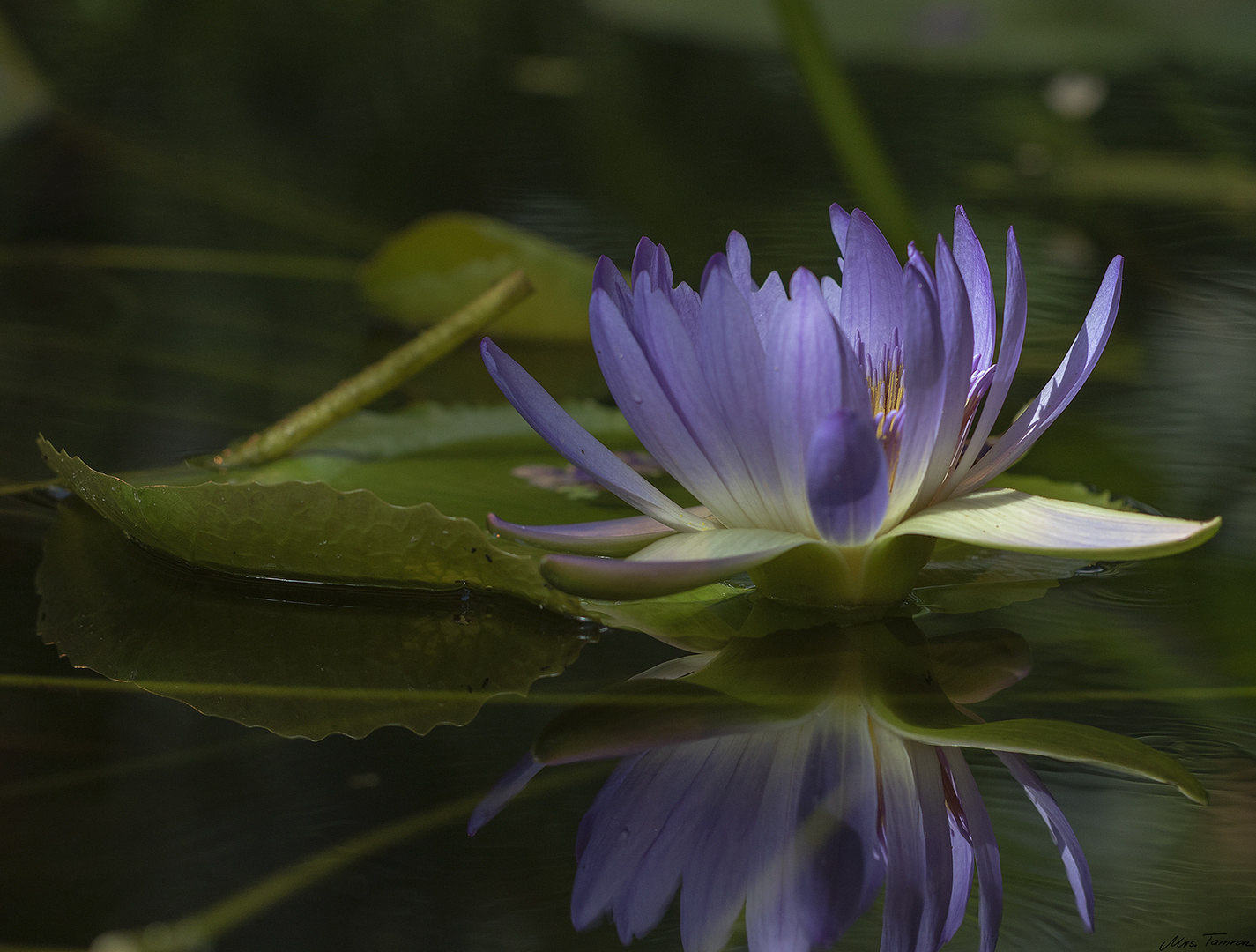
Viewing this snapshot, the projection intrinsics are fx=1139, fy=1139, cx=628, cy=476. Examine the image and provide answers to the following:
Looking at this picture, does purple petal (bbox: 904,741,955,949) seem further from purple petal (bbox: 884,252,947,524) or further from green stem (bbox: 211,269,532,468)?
green stem (bbox: 211,269,532,468)

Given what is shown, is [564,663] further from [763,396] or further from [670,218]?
[670,218]

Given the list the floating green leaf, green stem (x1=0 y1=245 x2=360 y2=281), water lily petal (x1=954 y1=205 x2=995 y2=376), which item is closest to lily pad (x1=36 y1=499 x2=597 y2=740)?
water lily petal (x1=954 y1=205 x2=995 y2=376)

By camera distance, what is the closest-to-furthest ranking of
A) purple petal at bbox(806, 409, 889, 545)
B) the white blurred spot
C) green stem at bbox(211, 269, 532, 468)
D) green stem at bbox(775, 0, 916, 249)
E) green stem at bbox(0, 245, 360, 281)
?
purple petal at bbox(806, 409, 889, 545) → green stem at bbox(211, 269, 532, 468) → green stem at bbox(775, 0, 916, 249) → green stem at bbox(0, 245, 360, 281) → the white blurred spot

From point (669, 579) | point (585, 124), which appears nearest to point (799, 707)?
point (669, 579)

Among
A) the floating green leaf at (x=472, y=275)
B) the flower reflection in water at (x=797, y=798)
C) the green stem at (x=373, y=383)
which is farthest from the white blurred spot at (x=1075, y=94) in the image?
the flower reflection in water at (x=797, y=798)

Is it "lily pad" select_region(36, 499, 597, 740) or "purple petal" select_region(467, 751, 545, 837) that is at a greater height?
"lily pad" select_region(36, 499, 597, 740)

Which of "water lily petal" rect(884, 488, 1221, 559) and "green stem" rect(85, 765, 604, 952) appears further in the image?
"water lily petal" rect(884, 488, 1221, 559)

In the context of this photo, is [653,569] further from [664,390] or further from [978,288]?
[978,288]
